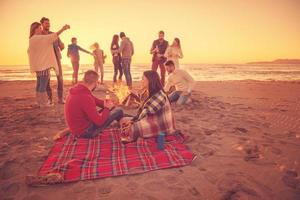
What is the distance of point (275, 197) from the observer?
2711mm

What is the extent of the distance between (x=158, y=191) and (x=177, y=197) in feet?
0.83

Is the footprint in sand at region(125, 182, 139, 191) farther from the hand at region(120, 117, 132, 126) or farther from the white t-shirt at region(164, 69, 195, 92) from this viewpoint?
the white t-shirt at region(164, 69, 195, 92)

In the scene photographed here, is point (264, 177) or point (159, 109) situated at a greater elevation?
point (159, 109)

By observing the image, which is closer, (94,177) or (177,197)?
(177,197)

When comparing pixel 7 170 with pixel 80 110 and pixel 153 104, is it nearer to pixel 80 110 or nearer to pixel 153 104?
pixel 80 110

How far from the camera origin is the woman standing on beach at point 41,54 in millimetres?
6065

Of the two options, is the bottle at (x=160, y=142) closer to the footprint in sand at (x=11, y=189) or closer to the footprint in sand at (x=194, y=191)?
the footprint in sand at (x=194, y=191)

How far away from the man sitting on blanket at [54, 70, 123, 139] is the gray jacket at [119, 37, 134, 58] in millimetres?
6203

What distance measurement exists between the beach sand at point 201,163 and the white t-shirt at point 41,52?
129cm

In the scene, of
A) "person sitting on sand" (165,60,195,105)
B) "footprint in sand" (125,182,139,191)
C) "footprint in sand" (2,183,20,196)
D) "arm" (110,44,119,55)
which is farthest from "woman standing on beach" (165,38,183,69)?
"footprint in sand" (2,183,20,196)

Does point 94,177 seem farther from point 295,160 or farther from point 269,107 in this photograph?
point 269,107

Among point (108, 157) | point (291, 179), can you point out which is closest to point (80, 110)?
point (108, 157)

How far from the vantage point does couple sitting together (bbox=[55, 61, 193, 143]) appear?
3977mm

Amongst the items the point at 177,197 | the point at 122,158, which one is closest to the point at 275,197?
the point at 177,197
